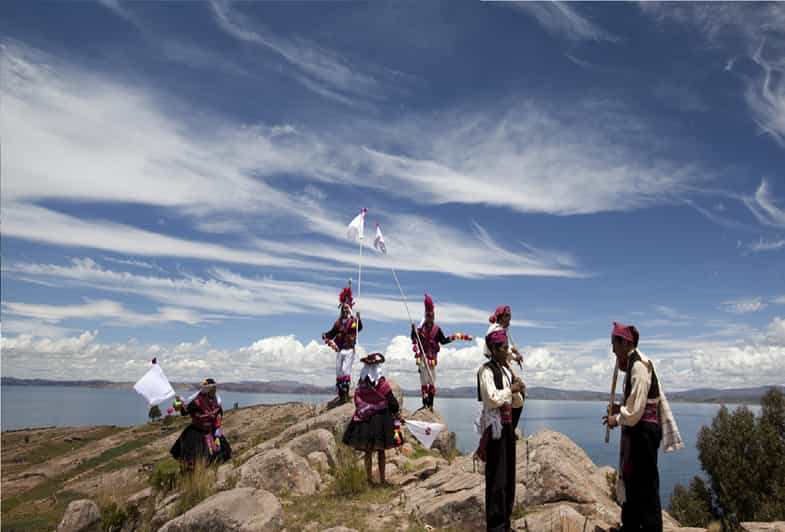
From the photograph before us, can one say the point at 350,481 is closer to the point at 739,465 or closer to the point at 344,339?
the point at 344,339

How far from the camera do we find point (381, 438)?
10734 millimetres

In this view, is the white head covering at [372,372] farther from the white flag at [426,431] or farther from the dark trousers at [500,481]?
the dark trousers at [500,481]

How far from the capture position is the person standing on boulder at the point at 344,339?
54.7ft

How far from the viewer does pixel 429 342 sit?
14945mm

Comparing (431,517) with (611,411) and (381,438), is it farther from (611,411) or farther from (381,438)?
(611,411)

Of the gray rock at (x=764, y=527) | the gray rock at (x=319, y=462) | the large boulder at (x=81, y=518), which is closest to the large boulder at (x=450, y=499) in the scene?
the gray rock at (x=319, y=462)

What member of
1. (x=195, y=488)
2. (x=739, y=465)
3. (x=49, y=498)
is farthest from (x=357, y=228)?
(x=739, y=465)

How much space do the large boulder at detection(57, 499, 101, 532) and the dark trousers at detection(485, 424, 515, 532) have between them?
33.8ft

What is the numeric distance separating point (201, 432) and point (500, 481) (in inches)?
337

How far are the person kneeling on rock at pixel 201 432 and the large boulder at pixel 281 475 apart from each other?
1.44 metres

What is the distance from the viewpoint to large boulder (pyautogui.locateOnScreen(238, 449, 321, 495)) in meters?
10.9

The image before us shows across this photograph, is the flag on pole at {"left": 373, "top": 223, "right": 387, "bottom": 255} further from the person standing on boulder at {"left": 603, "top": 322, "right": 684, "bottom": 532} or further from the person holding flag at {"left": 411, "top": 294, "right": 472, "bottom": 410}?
the person standing on boulder at {"left": 603, "top": 322, "right": 684, "bottom": 532}

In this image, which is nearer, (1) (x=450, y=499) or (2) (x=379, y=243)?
(1) (x=450, y=499)

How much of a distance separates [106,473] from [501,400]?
21.5 m
